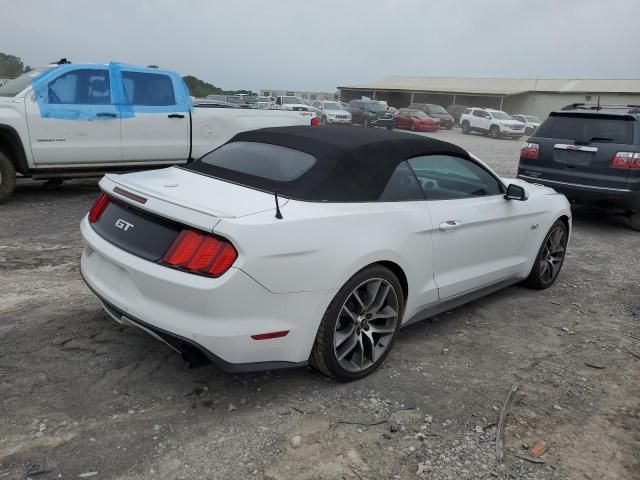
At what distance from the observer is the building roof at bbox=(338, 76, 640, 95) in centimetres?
4894

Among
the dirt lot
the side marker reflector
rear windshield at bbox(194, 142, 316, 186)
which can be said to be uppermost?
rear windshield at bbox(194, 142, 316, 186)

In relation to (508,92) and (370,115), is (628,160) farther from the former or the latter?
(508,92)

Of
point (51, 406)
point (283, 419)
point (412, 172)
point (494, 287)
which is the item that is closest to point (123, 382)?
point (51, 406)

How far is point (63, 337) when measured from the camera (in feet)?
11.9

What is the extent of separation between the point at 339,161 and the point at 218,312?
1232 mm

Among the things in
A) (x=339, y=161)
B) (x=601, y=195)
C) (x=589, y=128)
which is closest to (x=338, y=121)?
(x=589, y=128)

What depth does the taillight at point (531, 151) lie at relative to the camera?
8052 millimetres

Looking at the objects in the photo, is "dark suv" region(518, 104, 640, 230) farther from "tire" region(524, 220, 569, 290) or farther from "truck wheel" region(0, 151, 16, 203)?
"truck wheel" region(0, 151, 16, 203)

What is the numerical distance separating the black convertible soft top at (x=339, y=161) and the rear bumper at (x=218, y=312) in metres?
0.65

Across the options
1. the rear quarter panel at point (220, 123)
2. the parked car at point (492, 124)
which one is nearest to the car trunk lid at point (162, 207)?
the rear quarter panel at point (220, 123)

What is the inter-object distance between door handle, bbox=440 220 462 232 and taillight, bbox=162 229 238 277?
1.60m

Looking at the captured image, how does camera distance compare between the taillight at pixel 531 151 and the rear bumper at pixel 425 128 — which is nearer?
the taillight at pixel 531 151

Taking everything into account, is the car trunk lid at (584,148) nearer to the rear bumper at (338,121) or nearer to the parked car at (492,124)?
the rear bumper at (338,121)

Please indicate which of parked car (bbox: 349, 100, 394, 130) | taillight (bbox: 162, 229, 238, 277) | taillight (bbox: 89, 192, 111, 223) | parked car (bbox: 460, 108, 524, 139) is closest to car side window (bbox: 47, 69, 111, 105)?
taillight (bbox: 89, 192, 111, 223)
